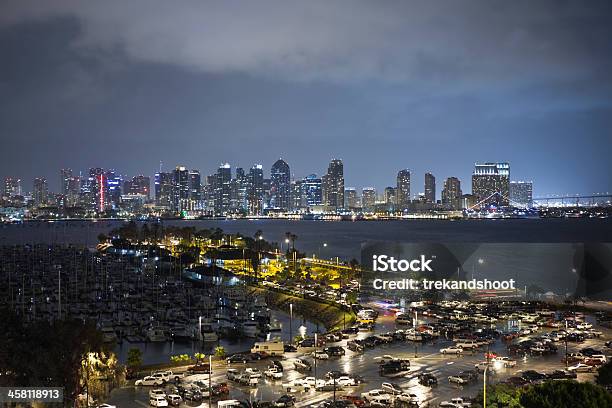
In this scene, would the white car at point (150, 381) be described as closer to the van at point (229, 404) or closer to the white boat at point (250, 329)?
the van at point (229, 404)

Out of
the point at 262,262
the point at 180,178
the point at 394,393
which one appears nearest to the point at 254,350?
the point at 394,393

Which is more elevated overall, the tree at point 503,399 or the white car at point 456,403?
the tree at point 503,399

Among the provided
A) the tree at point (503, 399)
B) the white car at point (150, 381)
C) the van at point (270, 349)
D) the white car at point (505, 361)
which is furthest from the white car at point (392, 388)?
the white car at point (150, 381)

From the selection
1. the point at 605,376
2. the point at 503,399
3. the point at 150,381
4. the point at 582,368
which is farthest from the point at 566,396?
the point at 150,381

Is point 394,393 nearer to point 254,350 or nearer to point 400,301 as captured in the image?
point 254,350

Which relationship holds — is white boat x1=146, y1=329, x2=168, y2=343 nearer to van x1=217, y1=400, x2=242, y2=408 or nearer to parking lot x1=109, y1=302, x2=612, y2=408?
parking lot x1=109, y1=302, x2=612, y2=408

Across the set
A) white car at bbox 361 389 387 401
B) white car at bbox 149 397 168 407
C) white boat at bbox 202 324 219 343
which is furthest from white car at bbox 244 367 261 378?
white boat at bbox 202 324 219 343

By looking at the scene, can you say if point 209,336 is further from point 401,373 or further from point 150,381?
point 401,373
